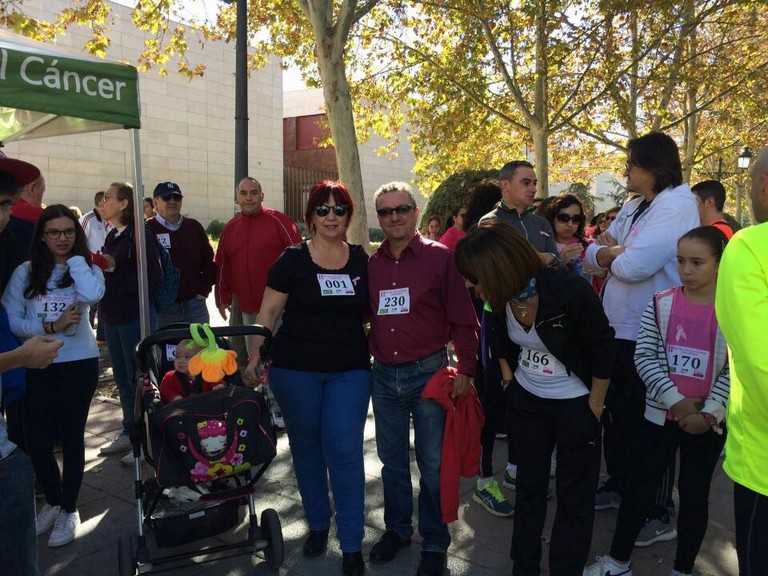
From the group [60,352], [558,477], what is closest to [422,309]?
[558,477]

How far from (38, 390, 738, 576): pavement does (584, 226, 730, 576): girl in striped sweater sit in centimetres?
38

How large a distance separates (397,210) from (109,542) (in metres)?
2.54

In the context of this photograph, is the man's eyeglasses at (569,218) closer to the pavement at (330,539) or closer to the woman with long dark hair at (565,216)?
the woman with long dark hair at (565,216)

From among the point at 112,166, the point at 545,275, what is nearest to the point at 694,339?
the point at 545,275

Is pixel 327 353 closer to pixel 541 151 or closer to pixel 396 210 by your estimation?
pixel 396 210

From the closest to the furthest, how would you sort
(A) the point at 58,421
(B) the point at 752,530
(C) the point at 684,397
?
1. (B) the point at 752,530
2. (C) the point at 684,397
3. (A) the point at 58,421

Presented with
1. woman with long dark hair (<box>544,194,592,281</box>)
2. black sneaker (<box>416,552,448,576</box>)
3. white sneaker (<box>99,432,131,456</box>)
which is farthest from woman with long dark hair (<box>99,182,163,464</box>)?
woman with long dark hair (<box>544,194,592,281</box>)

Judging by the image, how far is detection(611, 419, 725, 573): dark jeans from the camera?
286cm

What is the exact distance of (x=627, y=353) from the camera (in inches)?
136

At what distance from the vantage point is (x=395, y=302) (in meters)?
3.07

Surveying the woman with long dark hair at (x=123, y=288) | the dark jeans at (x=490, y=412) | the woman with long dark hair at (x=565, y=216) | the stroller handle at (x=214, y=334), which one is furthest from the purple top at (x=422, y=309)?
the woman with long dark hair at (x=123, y=288)

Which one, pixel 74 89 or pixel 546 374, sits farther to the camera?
pixel 74 89

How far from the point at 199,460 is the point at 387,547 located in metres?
1.21

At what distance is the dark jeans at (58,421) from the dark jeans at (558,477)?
2556mm
